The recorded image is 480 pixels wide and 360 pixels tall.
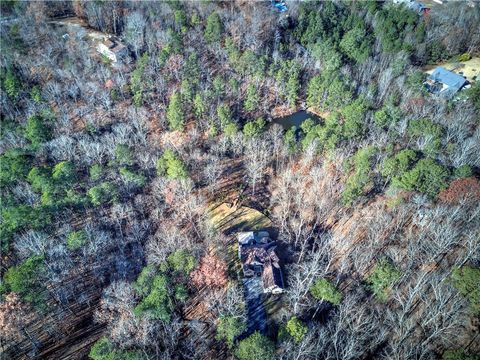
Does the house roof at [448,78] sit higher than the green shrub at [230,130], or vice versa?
the house roof at [448,78]

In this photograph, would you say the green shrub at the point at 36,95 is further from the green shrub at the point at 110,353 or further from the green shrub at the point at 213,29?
the green shrub at the point at 110,353

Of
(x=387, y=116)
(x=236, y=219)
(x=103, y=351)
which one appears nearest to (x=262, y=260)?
(x=236, y=219)

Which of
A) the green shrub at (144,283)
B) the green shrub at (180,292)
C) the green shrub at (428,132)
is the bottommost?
the green shrub at (180,292)

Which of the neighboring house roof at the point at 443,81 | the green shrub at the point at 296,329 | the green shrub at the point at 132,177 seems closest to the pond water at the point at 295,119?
the neighboring house roof at the point at 443,81

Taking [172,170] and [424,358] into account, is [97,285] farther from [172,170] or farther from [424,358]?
[424,358]

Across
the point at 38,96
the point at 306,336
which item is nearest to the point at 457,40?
the point at 306,336

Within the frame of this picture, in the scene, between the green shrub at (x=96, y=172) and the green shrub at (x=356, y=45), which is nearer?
the green shrub at (x=96, y=172)
